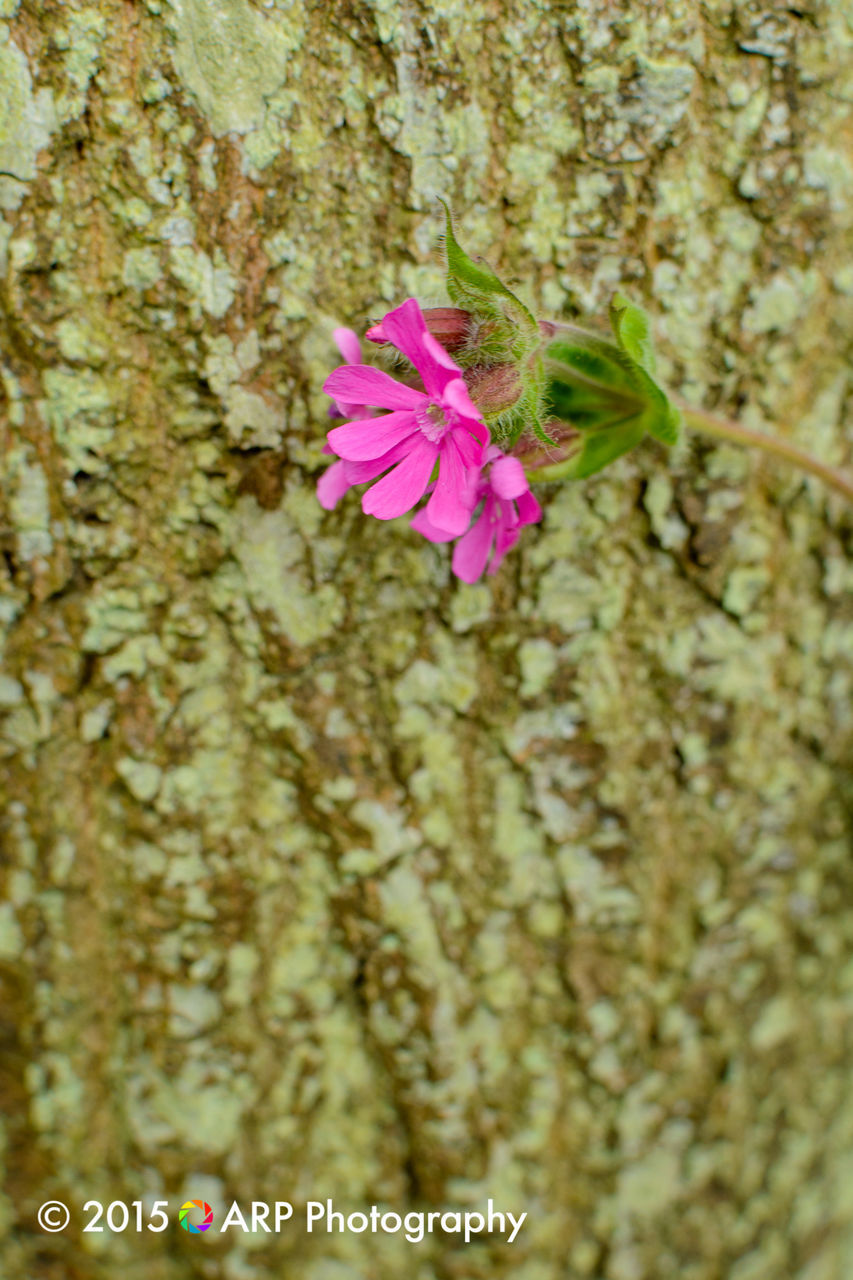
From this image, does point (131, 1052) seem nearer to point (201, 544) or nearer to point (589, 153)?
point (201, 544)

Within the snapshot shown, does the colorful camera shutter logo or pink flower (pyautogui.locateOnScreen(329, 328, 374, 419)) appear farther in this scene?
the colorful camera shutter logo

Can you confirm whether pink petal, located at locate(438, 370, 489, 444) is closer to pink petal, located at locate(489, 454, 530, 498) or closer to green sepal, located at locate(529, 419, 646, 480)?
pink petal, located at locate(489, 454, 530, 498)

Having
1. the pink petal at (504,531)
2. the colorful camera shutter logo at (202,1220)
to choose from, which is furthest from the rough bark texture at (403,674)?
the pink petal at (504,531)

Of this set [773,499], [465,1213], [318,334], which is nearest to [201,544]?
[318,334]

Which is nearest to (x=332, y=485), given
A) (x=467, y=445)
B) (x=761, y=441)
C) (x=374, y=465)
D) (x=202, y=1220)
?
(x=374, y=465)

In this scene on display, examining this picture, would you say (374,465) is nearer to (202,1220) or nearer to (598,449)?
(598,449)

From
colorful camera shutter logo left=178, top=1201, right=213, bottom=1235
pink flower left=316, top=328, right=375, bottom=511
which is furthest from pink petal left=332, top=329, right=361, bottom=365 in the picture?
colorful camera shutter logo left=178, top=1201, right=213, bottom=1235

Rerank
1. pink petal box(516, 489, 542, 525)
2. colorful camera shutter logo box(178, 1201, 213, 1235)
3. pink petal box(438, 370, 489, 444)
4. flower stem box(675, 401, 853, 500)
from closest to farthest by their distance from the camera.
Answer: pink petal box(438, 370, 489, 444)
pink petal box(516, 489, 542, 525)
flower stem box(675, 401, 853, 500)
colorful camera shutter logo box(178, 1201, 213, 1235)
